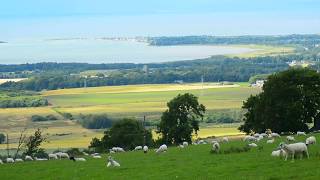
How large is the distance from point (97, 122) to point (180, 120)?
28.4 m

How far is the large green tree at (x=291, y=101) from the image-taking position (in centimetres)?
4428

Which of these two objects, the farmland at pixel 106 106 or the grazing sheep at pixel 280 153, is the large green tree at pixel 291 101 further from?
the grazing sheep at pixel 280 153

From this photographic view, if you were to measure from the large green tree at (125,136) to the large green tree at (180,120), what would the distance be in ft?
7.50

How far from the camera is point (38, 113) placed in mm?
86500

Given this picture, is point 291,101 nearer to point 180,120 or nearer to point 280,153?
point 180,120

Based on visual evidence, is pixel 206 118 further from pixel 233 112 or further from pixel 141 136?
pixel 141 136

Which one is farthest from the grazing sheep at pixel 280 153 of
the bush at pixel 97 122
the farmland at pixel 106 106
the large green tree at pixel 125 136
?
the bush at pixel 97 122

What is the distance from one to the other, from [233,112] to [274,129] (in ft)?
124

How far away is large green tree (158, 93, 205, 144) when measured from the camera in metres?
49.6

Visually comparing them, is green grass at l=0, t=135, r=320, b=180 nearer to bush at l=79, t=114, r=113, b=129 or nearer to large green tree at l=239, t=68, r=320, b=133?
large green tree at l=239, t=68, r=320, b=133

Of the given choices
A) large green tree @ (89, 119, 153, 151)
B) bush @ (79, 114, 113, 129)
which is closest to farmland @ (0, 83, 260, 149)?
bush @ (79, 114, 113, 129)

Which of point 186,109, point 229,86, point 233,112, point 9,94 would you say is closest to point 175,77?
point 229,86

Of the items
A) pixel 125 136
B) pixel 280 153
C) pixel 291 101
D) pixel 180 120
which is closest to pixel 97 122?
pixel 180 120

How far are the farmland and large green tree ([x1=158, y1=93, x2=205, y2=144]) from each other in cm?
828
